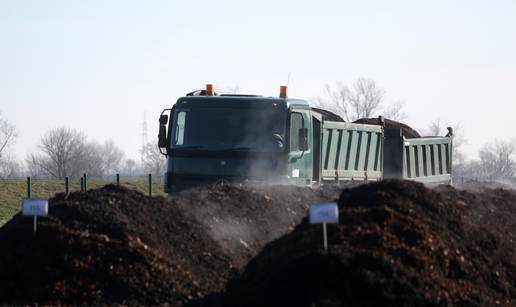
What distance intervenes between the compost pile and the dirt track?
2 centimetres

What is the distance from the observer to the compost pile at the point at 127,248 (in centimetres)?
1248

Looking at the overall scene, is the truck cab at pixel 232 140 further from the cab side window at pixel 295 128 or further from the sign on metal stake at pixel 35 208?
the sign on metal stake at pixel 35 208

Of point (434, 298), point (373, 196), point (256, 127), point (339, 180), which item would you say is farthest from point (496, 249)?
point (339, 180)

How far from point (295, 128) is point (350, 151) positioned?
4655 millimetres

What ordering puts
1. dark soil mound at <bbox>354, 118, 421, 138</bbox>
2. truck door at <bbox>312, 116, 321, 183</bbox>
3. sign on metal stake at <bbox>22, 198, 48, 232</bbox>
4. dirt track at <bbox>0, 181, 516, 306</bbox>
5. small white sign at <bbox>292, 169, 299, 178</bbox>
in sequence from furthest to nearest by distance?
dark soil mound at <bbox>354, 118, 421, 138</bbox>, truck door at <bbox>312, 116, 321, 183</bbox>, small white sign at <bbox>292, 169, 299, 178</bbox>, sign on metal stake at <bbox>22, 198, 48, 232</bbox>, dirt track at <bbox>0, 181, 516, 306</bbox>

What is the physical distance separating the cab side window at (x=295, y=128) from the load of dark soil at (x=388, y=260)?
4899 mm

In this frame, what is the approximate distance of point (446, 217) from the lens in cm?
1405

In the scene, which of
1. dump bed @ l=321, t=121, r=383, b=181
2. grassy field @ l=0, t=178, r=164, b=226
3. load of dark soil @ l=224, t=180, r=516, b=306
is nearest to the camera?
load of dark soil @ l=224, t=180, r=516, b=306

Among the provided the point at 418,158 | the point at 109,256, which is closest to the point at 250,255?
the point at 109,256

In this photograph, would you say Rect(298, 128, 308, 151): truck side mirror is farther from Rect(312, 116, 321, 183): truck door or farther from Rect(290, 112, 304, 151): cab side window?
Rect(312, 116, 321, 183): truck door

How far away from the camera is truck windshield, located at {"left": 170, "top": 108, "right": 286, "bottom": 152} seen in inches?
766

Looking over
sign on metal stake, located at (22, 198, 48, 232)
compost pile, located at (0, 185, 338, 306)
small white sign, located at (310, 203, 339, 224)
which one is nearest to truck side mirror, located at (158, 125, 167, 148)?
compost pile, located at (0, 185, 338, 306)

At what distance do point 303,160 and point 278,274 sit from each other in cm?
930

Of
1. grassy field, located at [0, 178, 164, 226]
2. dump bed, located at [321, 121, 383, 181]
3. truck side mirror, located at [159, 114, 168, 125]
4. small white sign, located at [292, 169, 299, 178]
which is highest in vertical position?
truck side mirror, located at [159, 114, 168, 125]
